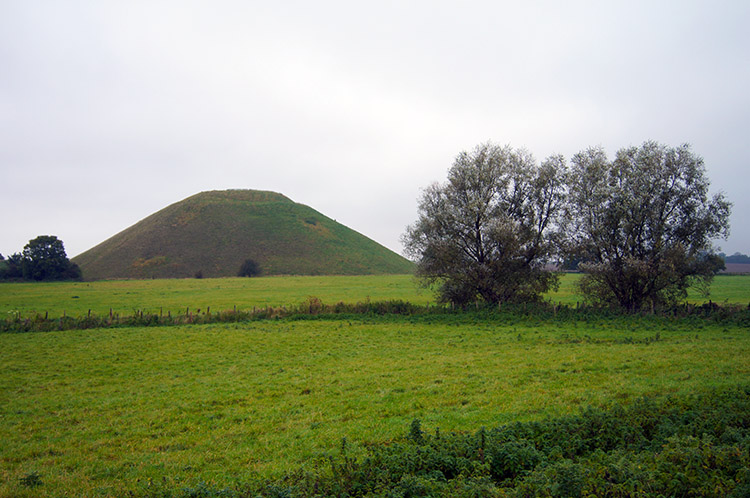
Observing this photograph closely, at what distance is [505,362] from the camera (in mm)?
15070

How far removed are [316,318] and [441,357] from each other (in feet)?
52.0

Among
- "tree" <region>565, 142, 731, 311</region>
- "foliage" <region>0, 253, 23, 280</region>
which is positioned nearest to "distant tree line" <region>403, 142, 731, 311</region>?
"tree" <region>565, 142, 731, 311</region>

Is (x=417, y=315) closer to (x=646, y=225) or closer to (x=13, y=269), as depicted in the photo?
(x=646, y=225)

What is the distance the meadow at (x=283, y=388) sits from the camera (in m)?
7.87

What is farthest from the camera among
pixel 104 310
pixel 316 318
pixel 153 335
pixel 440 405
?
pixel 104 310

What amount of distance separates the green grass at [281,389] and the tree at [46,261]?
8174 centimetres

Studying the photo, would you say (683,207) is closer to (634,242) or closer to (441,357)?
(634,242)

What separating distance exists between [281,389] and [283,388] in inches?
4.3

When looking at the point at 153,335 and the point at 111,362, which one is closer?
the point at 111,362

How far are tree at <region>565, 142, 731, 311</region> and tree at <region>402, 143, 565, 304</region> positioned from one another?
3.16 metres

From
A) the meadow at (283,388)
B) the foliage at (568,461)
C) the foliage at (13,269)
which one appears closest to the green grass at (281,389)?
the meadow at (283,388)

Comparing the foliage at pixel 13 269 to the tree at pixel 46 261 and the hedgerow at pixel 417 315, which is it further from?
the hedgerow at pixel 417 315

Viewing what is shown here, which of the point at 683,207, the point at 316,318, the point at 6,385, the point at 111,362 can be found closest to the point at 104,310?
the point at 316,318

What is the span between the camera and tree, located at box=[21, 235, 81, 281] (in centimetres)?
8738
